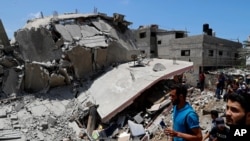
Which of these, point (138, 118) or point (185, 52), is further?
point (185, 52)

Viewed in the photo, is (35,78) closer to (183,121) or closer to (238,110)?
(183,121)

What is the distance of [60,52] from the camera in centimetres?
1348

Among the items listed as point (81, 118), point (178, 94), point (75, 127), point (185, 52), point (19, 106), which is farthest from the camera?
point (185, 52)

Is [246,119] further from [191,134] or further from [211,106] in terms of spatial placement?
[211,106]

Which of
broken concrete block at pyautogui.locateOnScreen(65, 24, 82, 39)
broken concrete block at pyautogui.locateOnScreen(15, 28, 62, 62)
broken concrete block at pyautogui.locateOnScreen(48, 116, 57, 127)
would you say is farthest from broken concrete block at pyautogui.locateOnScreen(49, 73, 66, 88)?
broken concrete block at pyautogui.locateOnScreen(65, 24, 82, 39)

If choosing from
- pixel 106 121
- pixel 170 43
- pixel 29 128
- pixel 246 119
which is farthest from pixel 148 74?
pixel 170 43

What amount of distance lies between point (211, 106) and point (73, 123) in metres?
4.87

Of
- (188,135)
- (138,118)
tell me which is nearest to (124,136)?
(138,118)

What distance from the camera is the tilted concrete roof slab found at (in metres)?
10.7

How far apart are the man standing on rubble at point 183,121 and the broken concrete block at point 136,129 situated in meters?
6.12

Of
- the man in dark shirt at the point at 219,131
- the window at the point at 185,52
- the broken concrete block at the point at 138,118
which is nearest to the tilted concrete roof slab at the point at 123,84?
the broken concrete block at the point at 138,118

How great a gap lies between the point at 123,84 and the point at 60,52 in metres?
3.47

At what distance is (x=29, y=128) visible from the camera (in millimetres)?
10172

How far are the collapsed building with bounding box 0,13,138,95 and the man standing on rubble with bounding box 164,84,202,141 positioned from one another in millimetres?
9774
